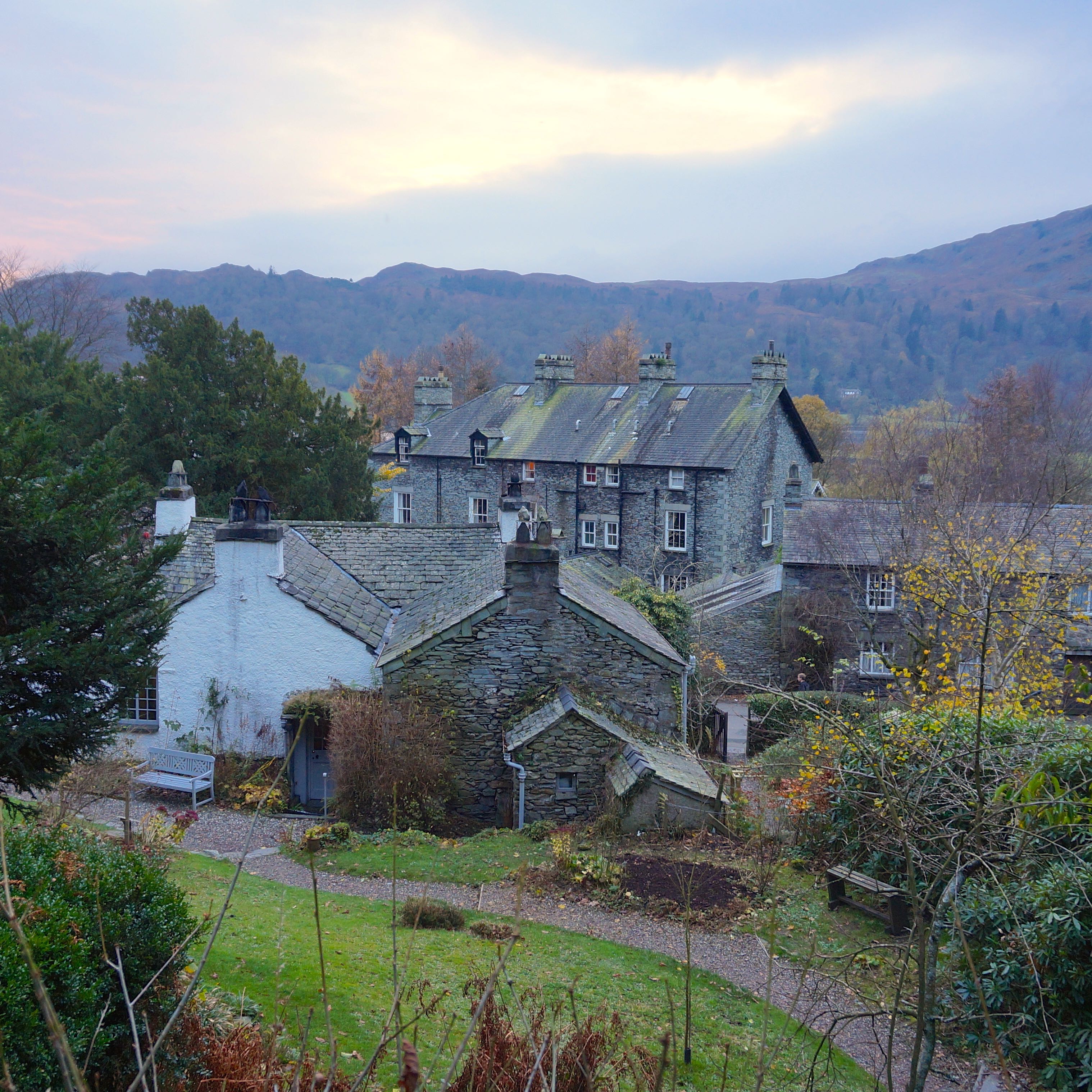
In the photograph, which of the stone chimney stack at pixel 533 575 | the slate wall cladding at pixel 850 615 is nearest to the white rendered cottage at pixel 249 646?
the stone chimney stack at pixel 533 575

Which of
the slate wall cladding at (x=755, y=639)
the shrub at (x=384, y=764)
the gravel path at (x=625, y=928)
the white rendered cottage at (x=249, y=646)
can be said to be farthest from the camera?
the slate wall cladding at (x=755, y=639)

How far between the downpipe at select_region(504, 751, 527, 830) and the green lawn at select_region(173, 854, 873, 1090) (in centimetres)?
381

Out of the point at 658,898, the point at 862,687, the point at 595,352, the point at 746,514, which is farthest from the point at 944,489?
the point at 595,352

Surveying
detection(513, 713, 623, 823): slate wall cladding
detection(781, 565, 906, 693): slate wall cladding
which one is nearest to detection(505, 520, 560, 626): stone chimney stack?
detection(513, 713, 623, 823): slate wall cladding

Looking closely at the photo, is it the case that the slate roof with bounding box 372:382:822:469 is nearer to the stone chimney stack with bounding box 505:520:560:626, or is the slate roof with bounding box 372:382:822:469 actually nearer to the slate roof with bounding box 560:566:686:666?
the slate roof with bounding box 560:566:686:666

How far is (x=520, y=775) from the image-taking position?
1559 cm

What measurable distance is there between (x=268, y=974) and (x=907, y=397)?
122 metres

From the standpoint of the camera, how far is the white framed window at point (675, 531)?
3916 centimetres

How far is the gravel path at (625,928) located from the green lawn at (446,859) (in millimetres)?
183

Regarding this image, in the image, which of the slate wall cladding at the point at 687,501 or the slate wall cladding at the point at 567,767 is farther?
the slate wall cladding at the point at 687,501

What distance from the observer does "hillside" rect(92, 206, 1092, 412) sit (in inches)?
4870

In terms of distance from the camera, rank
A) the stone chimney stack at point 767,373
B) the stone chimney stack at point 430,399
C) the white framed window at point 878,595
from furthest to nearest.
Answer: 1. the stone chimney stack at point 430,399
2. the stone chimney stack at point 767,373
3. the white framed window at point 878,595

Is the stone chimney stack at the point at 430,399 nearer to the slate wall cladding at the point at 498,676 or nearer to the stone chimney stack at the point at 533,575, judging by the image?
the stone chimney stack at the point at 533,575

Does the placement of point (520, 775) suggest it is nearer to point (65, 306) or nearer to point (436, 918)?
point (436, 918)
